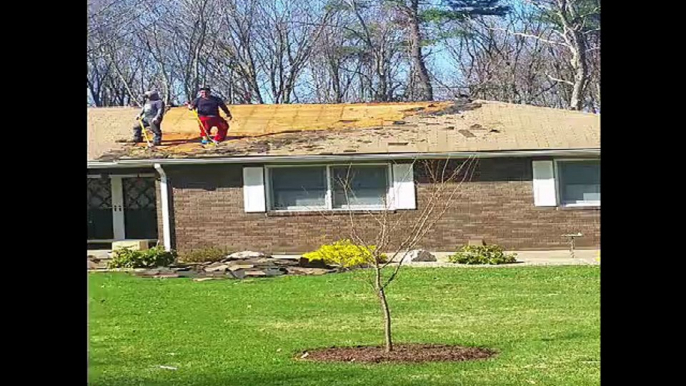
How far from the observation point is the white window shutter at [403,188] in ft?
21.0

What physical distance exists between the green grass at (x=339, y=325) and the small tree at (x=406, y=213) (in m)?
0.22

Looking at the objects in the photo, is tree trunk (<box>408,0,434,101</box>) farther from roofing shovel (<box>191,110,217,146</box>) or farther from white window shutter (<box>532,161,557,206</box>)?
roofing shovel (<box>191,110,217,146</box>)

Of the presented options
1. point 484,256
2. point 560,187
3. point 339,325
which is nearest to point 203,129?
point 339,325

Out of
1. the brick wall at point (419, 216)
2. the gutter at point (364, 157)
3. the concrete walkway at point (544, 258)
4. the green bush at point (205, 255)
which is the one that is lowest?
the concrete walkway at point (544, 258)

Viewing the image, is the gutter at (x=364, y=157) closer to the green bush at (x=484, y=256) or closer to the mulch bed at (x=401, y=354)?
the green bush at (x=484, y=256)

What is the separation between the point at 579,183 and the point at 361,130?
1655 mm

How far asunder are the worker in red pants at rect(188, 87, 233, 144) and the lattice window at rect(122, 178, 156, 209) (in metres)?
0.58

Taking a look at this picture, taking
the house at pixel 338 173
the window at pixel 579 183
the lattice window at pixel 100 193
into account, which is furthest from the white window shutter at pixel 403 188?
the lattice window at pixel 100 193

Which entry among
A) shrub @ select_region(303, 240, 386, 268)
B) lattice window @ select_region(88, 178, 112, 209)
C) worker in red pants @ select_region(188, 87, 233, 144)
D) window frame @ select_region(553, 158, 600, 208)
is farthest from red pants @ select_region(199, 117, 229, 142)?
window frame @ select_region(553, 158, 600, 208)

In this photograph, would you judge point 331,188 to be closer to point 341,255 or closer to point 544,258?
point 341,255
